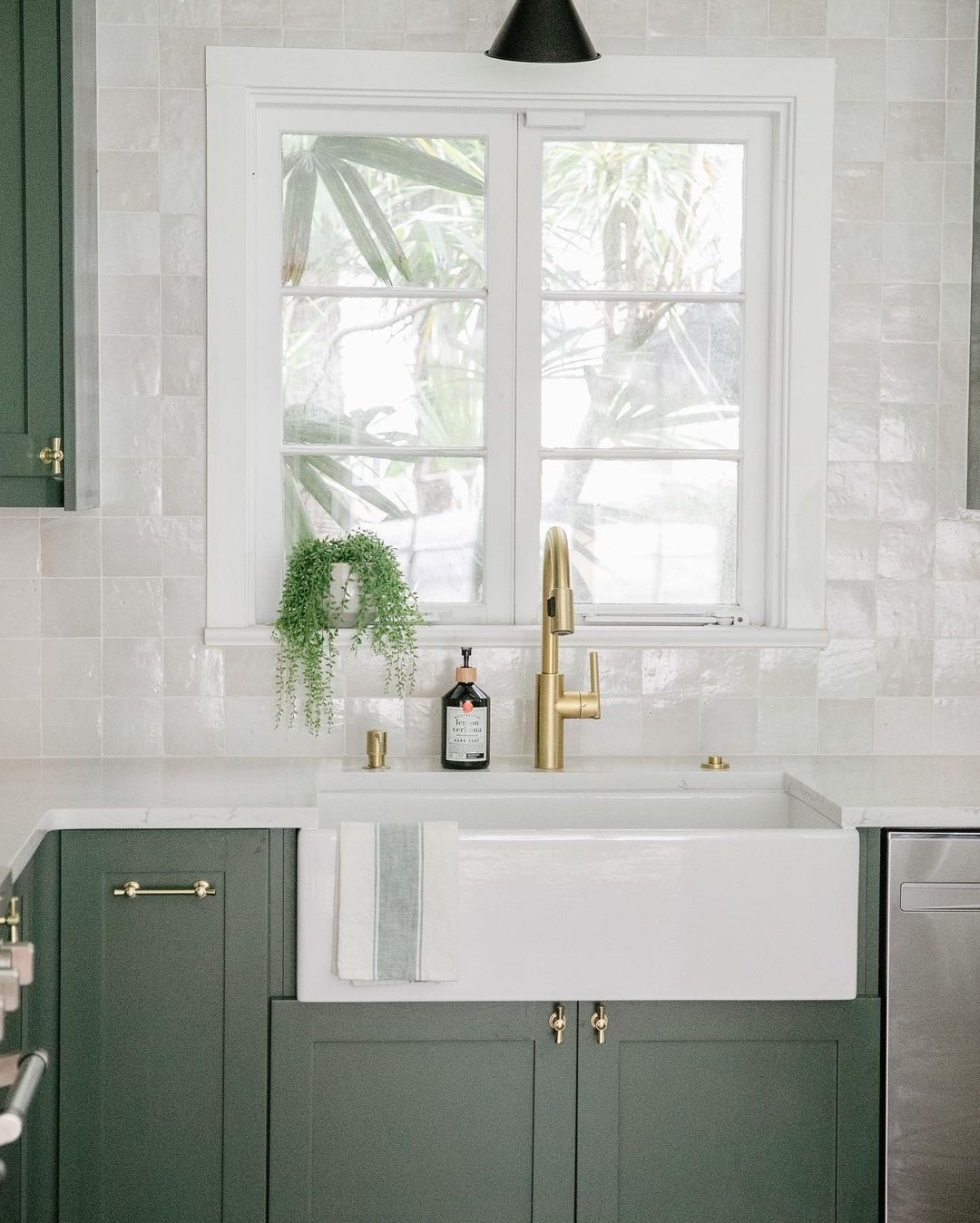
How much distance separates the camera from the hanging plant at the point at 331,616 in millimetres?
2645

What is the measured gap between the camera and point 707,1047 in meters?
2.21

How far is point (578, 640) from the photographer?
2.78 metres

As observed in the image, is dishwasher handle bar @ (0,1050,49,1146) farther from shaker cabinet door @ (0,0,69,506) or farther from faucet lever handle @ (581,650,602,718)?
faucet lever handle @ (581,650,602,718)

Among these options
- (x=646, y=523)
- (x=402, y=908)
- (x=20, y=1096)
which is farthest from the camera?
(x=646, y=523)

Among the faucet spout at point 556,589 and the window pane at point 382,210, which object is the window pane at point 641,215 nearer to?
the window pane at point 382,210

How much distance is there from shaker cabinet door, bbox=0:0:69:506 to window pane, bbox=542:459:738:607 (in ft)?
3.39

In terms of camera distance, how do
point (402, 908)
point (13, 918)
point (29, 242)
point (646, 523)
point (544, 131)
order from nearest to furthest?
point (13, 918)
point (402, 908)
point (29, 242)
point (544, 131)
point (646, 523)

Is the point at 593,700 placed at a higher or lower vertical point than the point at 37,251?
lower

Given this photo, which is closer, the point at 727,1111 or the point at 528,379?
the point at 727,1111

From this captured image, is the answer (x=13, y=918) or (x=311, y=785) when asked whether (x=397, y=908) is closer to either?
(x=311, y=785)

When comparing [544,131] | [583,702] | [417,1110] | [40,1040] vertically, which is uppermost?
[544,131]

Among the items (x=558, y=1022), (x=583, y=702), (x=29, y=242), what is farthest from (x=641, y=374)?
(x=558, y=1022)

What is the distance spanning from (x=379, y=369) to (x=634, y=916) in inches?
50.4

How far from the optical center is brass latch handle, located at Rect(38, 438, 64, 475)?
240 cm
